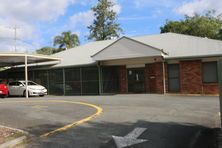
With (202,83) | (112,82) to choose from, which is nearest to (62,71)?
(112,82)

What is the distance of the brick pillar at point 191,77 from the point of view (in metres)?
22.8

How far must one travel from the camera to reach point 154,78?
81.6 feet

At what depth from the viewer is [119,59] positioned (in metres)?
25.8

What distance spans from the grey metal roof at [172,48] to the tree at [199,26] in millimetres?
18446

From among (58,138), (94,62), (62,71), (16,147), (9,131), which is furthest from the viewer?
(62,71)

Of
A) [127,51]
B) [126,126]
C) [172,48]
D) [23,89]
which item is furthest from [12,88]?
[126,126]

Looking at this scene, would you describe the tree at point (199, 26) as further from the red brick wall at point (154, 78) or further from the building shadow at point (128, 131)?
the building shadow at point (128, 131)

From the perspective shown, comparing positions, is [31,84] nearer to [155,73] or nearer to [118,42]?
[118,42]

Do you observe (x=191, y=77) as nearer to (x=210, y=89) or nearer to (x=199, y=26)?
(x=210, y=89)

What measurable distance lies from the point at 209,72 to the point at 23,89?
1557cm

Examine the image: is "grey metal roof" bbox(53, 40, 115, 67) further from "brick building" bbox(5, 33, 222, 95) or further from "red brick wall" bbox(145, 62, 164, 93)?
"red brick wall" bbox(145, 62, 164, 93)

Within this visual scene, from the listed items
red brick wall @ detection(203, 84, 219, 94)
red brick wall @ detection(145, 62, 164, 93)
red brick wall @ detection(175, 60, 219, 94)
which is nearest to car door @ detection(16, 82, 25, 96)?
red brick wall @ detection(145, 62, 164, 93)

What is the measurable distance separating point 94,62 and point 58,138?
18.8 m

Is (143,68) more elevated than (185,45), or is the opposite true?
(185,45)
